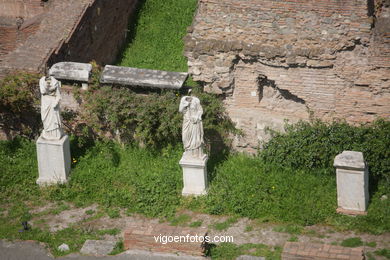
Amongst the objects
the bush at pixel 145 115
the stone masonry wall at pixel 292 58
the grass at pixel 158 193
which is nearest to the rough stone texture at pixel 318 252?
the grass at pixel 158 193

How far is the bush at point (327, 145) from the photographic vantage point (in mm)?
14555

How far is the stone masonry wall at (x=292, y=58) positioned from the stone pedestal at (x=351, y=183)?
53.5 inches

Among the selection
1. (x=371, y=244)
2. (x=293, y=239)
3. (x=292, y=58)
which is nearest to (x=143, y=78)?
(x=292, y=58)

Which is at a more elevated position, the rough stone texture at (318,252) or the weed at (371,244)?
the rough stone texture at (318,252)

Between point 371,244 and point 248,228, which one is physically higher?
point 248,228

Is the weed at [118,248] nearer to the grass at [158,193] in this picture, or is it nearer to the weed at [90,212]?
the grass at [158,193]

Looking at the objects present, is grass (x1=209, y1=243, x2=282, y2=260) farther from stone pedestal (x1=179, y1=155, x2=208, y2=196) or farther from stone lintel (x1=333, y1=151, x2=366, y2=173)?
stone lintel (x1=333, y1=151, x2=366, y2=173)

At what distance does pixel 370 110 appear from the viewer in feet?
49.4

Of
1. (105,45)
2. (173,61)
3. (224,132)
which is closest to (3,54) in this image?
(105,45)

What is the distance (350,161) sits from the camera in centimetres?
1395

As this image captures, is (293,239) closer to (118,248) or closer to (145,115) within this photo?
(118,248)

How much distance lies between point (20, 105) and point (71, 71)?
113 cm

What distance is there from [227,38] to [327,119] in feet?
7.06

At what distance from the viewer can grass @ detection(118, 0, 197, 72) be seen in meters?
18.7
